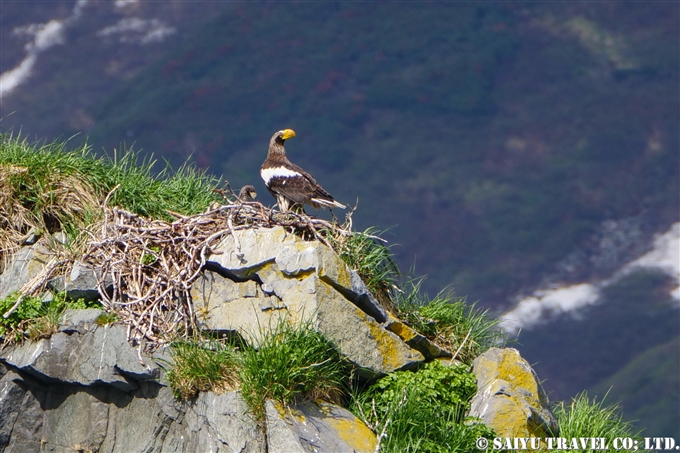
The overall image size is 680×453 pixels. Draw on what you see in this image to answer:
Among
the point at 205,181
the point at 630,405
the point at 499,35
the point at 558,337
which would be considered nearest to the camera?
the point at 205,181

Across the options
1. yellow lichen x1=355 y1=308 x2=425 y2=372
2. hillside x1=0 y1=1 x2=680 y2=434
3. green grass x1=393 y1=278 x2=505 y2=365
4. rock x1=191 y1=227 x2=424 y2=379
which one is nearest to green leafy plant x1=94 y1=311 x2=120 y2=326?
rock x1=191 y1=227 x2=424 y2=379

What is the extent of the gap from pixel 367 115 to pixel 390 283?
174 feet

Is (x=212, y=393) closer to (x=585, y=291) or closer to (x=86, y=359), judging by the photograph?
(x=86, y=359)

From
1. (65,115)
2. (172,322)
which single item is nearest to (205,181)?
(172,322)

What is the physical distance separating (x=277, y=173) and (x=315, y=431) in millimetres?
3384

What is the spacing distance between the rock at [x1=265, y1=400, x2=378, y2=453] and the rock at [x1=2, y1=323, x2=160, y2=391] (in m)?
1.33

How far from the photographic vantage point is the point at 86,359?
27.3 feet

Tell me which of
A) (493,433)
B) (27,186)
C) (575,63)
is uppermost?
(27,186)

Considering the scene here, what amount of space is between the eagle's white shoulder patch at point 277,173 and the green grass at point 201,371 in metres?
2.48

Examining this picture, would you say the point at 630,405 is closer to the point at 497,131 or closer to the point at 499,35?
the point at 497,131

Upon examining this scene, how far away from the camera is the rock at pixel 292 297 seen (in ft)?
26.3

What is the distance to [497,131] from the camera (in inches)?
2441

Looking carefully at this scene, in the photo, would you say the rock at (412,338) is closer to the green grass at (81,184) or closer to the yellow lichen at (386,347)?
the yellow lichen at (386,347)

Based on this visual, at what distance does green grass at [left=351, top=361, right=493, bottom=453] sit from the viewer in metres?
7.68
